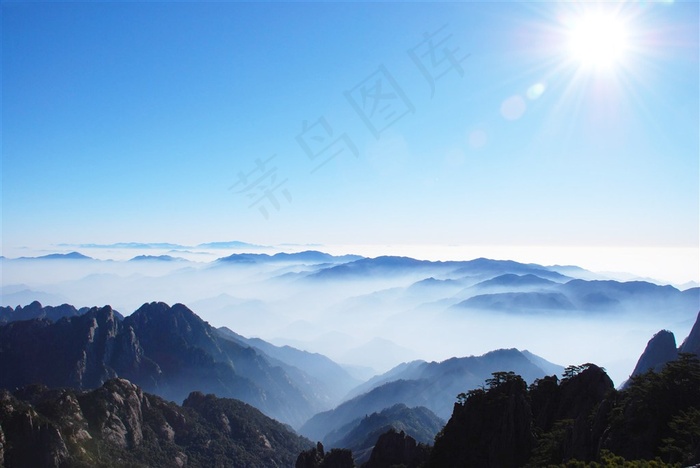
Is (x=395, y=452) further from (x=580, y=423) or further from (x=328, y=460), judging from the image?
(x=580, y=423)

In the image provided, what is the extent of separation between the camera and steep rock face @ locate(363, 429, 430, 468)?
86375 mm

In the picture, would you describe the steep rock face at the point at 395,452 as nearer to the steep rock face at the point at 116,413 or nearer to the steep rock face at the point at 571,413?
the steep rock face at the point at 571,413

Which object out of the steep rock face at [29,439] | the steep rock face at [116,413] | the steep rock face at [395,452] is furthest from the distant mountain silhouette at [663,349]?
the steep rock face at [29,439]

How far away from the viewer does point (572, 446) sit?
48031 mm

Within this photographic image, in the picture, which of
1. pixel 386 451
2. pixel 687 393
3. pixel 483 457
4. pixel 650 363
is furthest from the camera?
pixel 650 363

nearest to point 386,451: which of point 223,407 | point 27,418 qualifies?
point 27,418

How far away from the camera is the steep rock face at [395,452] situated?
86.4 metres

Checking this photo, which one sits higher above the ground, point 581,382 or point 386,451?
point 581,382

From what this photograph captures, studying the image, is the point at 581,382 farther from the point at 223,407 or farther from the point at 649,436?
the point at 223,407

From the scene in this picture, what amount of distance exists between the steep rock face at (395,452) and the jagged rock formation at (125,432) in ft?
279

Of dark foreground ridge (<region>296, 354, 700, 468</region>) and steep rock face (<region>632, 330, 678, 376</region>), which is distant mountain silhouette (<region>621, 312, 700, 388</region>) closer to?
steep rock face (<region>632, 330, 678, 376</region>)

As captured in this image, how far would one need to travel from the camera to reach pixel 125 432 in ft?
484

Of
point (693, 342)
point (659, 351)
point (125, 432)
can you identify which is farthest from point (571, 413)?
point (125, 432)

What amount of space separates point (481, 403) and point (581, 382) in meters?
14.6
